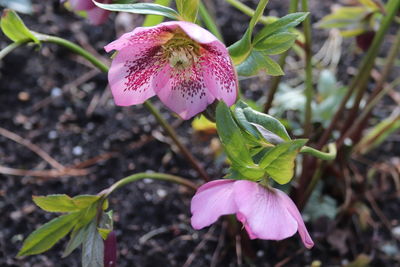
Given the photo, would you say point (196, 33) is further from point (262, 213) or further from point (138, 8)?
point (262, 213)

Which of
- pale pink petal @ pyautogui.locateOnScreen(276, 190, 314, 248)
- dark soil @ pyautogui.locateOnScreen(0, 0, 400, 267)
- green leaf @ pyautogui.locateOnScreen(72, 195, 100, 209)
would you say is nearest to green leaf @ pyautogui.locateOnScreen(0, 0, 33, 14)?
dark soil @ pyautogui.locateOnScreen(0, 0, 400, 267)

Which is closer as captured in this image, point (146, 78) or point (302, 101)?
point (146, 78)

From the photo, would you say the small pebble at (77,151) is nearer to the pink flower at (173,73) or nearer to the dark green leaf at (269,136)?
the pink flower at (173,73)

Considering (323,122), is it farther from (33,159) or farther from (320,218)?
(33,159)

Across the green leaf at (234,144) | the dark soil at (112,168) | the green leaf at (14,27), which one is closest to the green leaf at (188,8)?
the green leaf at (234,144)

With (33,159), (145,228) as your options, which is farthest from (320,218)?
(33,159)
